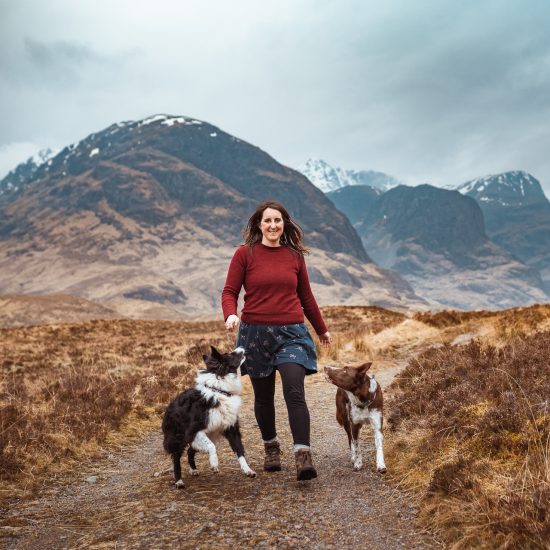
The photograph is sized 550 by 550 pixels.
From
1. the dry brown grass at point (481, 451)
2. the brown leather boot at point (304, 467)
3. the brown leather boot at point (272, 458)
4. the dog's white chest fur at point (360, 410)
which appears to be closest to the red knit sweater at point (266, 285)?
the dog's white chest fur at point (360, 410)

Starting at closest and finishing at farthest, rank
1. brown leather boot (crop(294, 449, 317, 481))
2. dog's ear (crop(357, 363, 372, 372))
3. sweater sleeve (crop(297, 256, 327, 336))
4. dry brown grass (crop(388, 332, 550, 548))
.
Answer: dry brown grass (crop(388, 332, 550, 548)) < brown leather boot (crop(294, 449, 317, 481)) < dog's ear (crop(357, 363, 372, 372)) < sweater sleeve (crop(297, 256, 327, 336))

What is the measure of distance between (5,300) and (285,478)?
8584 centimetres

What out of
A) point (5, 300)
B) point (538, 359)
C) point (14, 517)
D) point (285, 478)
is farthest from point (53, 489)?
point (5, 300)

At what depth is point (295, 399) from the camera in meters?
5.23

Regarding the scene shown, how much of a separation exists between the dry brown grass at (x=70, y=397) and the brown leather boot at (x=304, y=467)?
10.2 ft

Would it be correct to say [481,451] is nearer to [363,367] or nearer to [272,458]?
[363,367]

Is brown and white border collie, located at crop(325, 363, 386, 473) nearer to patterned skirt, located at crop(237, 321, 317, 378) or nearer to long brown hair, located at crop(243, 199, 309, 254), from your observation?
patterned skirt, located at crop(237, 321, 317, 378)

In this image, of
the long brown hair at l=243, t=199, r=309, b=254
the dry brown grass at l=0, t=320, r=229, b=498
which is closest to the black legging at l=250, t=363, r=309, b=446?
the long brown hair at l=243, t=199, r=309, b=254

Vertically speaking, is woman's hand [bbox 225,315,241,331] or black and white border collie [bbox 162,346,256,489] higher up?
woman's hand [bbox 225,315,241,331]

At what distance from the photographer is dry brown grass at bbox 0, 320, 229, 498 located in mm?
6555

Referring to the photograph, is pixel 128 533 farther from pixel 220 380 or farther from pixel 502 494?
pixel 502 494

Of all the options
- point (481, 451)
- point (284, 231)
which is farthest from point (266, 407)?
point (481, 451)

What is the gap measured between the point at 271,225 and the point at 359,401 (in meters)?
2.20

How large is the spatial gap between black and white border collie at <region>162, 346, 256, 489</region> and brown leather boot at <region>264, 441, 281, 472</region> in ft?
1.10
